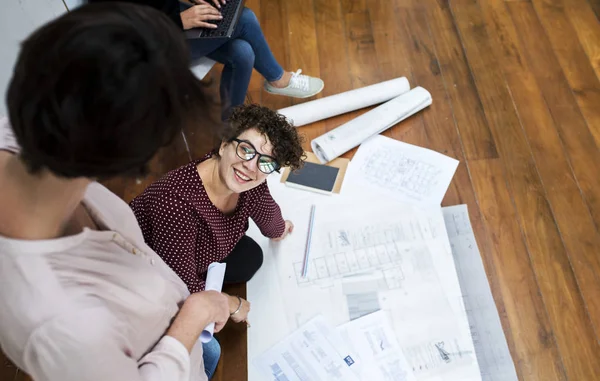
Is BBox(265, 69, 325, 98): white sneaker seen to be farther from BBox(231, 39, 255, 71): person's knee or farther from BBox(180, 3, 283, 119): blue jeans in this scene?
BBox(231, 39, 255, 71): person's knee

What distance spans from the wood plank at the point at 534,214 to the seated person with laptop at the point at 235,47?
80 cm

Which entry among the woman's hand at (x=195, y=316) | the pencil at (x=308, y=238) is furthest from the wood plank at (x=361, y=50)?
the woman's hand at (x=195, y=316)

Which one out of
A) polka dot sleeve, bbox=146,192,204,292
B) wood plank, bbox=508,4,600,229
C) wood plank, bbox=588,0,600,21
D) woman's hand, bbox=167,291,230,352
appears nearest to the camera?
woman's hand, bbox=167,291,230,352

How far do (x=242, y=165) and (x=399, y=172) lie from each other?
0.77 meters

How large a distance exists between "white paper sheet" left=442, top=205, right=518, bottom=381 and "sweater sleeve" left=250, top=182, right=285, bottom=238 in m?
0.64

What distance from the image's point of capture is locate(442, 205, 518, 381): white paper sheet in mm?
1376

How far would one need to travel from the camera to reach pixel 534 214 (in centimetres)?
171

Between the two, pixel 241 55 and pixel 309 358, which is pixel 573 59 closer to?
pixel 241 55

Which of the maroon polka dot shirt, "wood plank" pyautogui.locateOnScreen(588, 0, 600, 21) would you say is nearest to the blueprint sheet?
the maroon polka dot shirt

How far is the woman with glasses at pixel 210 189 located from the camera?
3.63 ft

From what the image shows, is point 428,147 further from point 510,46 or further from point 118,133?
point 118,133

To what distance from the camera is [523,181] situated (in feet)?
5.86

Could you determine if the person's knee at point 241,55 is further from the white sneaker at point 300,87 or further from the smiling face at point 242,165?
the smiling face at point 242,165

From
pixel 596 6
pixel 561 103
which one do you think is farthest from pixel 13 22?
pixel 596 6
